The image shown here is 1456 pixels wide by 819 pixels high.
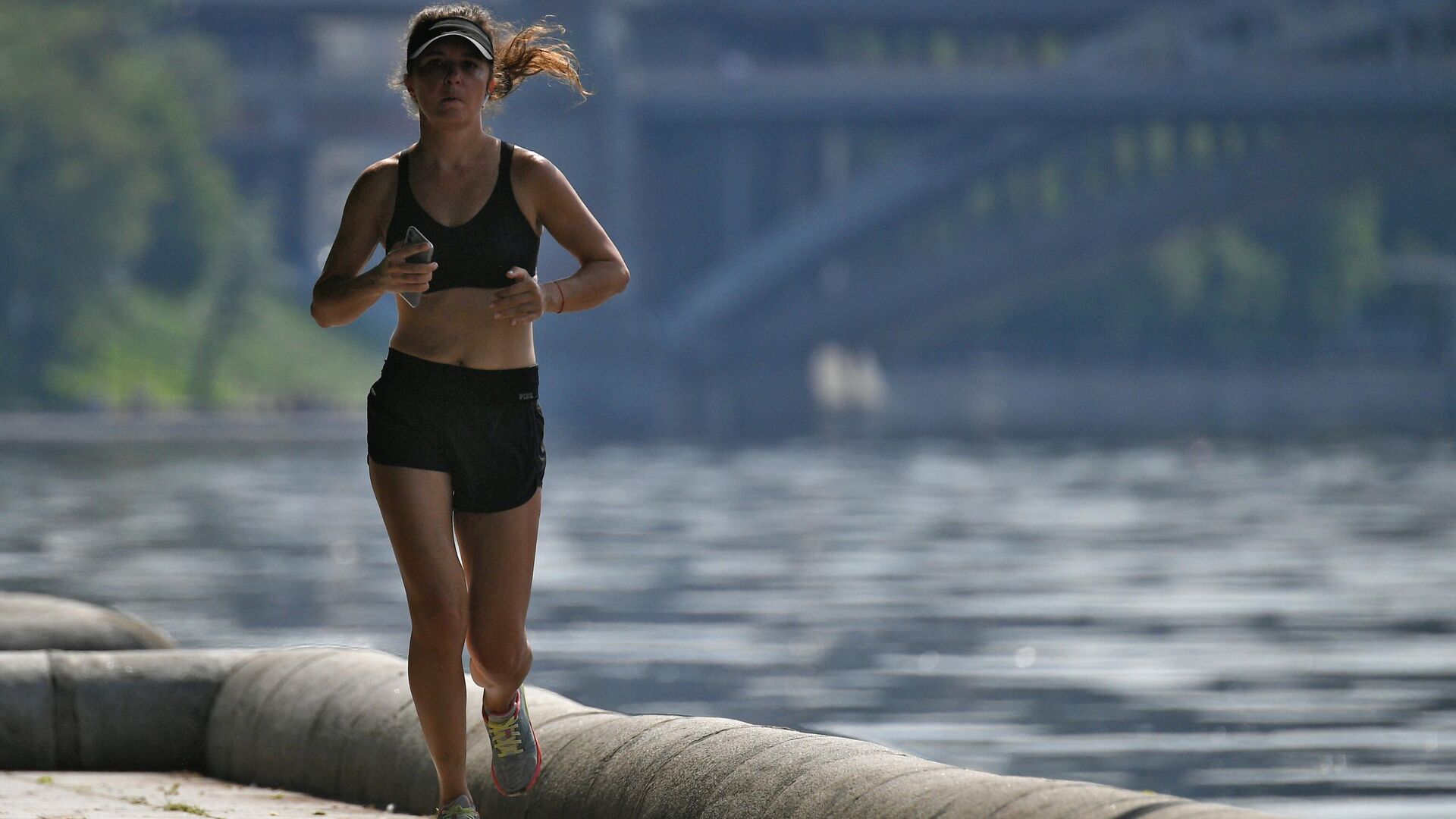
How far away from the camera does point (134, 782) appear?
740 cm

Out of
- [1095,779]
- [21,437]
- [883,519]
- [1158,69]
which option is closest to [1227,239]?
[1158,69]

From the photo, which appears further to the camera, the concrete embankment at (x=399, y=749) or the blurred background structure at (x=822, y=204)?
the blurred background structure at (x=822, y=204)

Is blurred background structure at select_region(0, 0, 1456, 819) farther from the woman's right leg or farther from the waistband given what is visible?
the woman's right leg

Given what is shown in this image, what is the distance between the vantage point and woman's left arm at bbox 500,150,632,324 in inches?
228

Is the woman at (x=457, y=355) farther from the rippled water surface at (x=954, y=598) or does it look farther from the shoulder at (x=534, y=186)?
the rippled water surface at (x=954, y=598)

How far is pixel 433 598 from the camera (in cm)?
578

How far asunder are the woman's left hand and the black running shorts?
0.65ft

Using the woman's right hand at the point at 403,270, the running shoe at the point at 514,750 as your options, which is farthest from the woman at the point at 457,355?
the running shoe at the point at 514,750

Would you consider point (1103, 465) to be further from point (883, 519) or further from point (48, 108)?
point (48, 108)

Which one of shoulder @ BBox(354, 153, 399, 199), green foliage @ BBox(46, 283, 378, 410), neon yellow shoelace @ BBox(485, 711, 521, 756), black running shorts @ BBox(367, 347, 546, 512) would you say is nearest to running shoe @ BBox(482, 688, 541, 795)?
neon yellow shoelace @ BBox(485, 711, 521, 756)

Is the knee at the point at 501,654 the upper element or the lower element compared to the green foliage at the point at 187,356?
lower

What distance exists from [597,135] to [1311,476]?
120 feet

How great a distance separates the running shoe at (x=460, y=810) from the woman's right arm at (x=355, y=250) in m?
1.02

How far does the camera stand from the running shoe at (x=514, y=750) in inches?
241
